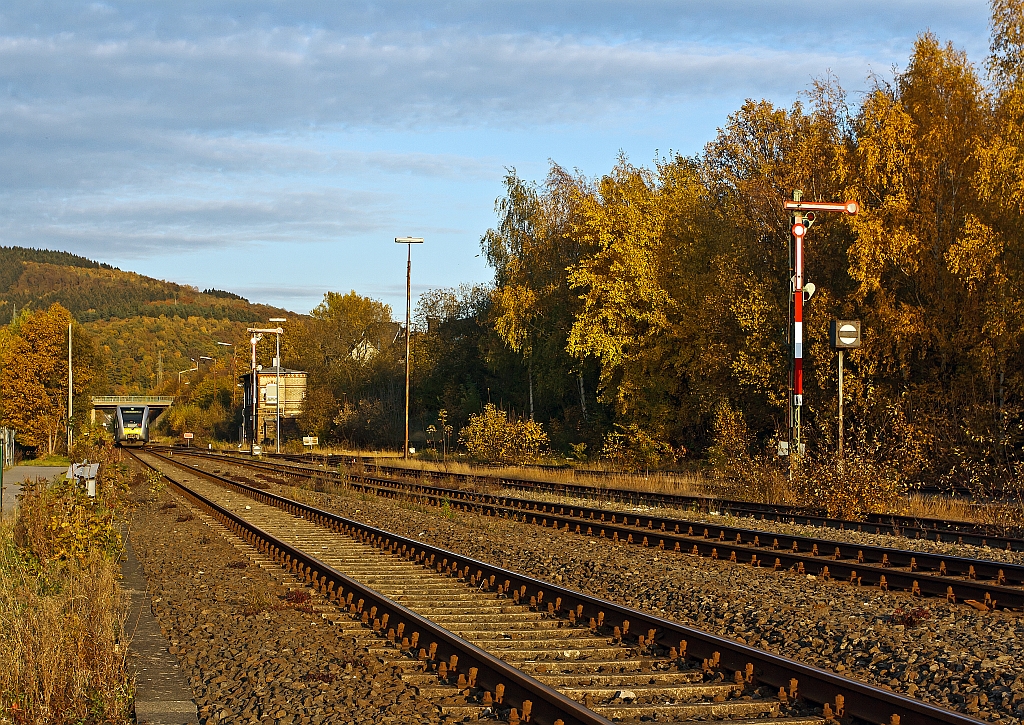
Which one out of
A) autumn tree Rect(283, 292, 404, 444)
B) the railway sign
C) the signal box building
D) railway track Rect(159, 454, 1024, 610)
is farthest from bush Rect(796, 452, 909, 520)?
the signal box building

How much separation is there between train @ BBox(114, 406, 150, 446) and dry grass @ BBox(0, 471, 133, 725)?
68046mm

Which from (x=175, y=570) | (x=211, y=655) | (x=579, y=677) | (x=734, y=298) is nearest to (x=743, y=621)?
(x=579, y=677)

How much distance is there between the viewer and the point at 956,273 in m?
26.1

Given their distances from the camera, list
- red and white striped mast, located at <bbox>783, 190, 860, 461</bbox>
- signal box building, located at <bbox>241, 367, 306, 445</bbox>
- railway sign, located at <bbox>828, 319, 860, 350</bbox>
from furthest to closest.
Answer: signal box building, located at <bbox>241, 367, 306, 445</bbox>
railway sign, located at <bbox>828, 319, 860, 350</bbox>
red and white striped mast, located at <bbox>783, 190, 860, 461</bbox>

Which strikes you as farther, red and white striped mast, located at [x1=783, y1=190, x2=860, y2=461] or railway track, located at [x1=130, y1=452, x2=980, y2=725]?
red and white striped mast, located at [x1=783, y1=190, x2=860, y2=461]

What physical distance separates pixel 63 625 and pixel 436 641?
301cm

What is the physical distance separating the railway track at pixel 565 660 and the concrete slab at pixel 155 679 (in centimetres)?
166

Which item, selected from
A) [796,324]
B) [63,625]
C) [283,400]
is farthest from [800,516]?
[283,400]

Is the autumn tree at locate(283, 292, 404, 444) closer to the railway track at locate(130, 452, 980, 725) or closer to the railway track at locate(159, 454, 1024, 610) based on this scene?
the railway track at locate(159, 454, 1024, 610)

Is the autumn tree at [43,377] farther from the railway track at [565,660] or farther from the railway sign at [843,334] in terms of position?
the railway track at [565,660]

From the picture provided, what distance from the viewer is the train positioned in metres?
77.4

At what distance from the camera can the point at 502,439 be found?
131 feet

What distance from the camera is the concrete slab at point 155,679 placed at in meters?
6.70

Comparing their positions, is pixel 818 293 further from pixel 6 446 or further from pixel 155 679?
pixel 6 446
